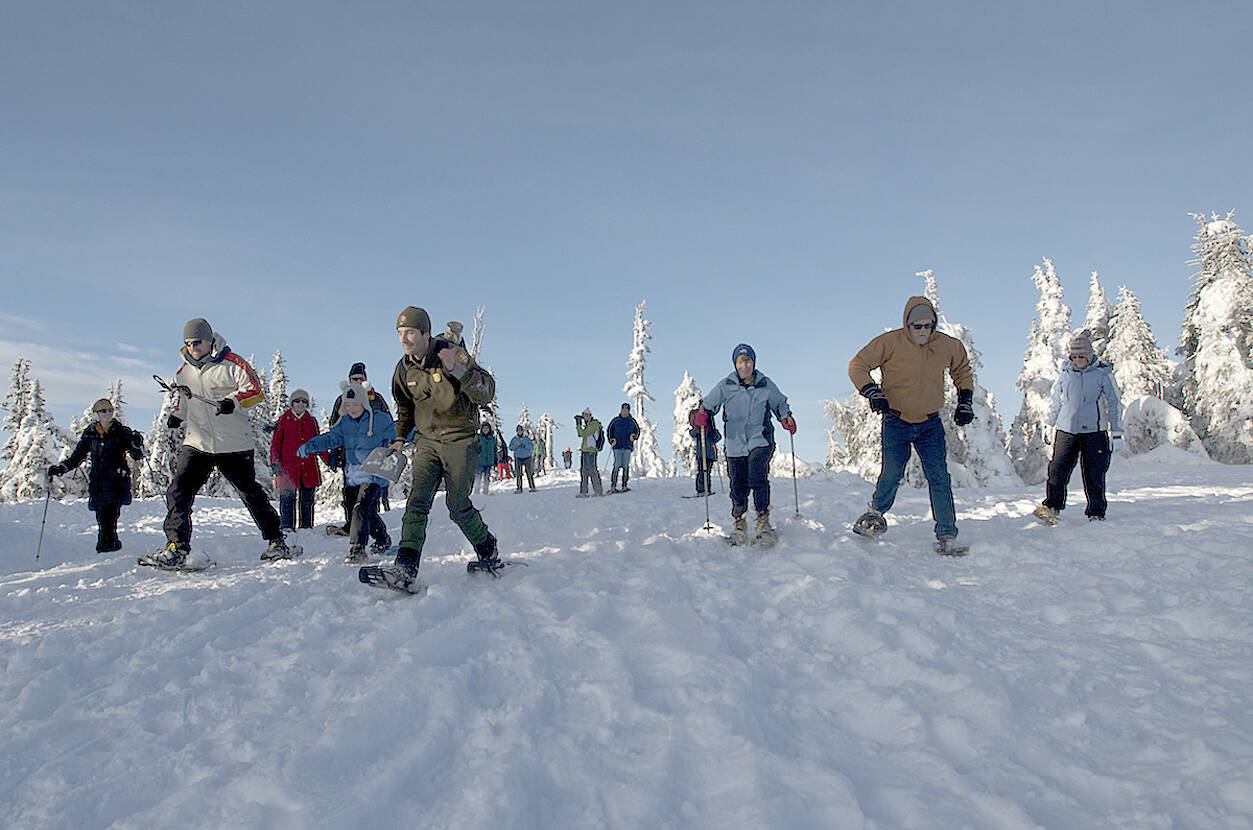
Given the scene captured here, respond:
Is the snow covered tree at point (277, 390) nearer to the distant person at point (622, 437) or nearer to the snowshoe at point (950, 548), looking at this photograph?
the distant person at point (622, 437)

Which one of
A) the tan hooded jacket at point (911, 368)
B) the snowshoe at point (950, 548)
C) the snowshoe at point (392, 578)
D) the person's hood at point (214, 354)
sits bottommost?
the snowshoe at point (950, 548)

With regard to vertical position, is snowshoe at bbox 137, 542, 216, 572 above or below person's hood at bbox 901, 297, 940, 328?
below

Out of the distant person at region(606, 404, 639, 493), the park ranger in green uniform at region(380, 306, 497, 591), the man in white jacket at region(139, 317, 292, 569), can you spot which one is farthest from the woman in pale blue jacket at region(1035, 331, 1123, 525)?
the distant person at region(606, 404, 639, 493)

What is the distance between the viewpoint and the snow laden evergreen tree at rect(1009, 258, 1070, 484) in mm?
31203

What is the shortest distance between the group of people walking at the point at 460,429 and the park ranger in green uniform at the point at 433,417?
0.04 ft

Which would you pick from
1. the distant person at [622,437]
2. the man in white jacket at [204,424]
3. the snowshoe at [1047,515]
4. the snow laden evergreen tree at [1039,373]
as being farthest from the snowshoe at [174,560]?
the snow laden evergreen tree at [1039,373]

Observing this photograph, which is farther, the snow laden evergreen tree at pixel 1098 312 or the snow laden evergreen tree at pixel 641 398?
the snow laden evergreen tree at pixel 641 398

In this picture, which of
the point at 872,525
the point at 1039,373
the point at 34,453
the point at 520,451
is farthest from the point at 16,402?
the point at 1039,373

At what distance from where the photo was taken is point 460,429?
5.21 m

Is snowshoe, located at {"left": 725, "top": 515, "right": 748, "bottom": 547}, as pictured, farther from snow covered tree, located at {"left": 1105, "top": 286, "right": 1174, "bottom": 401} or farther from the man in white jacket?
snow covered tree, located at {"left": 1105, "top": 286, "right": 1174, "bottom": 401}

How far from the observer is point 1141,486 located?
Answer: 12789 mm

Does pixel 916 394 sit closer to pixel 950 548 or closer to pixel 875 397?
pixel 875 397

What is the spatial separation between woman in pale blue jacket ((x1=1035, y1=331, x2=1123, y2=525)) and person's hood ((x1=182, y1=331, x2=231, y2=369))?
866 cm

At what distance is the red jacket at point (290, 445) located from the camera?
29.3 ft
